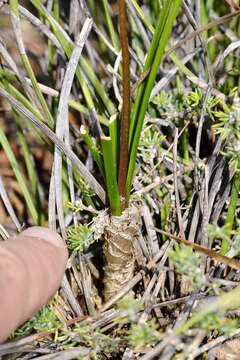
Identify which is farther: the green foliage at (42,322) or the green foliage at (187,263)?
the green foliage at (42,322)

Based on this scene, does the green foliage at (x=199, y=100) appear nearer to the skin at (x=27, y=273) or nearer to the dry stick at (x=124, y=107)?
the dry stick at (x=124, y=107)

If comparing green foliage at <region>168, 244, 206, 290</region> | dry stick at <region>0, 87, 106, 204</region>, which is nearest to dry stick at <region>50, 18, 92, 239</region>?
dry stick at <region>0, 87, 106, 204</region>

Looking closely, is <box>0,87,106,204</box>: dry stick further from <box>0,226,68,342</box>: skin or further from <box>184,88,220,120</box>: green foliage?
<box>184,88,220,120</box>: green foliage

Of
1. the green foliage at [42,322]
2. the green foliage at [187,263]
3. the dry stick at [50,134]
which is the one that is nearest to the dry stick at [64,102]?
the dry stick at [50,134]

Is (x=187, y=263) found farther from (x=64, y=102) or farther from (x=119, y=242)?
(x=64, y=102)

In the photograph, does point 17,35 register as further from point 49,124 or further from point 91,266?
point 91,266

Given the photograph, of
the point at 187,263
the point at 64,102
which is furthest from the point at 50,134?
the point at 187,263
